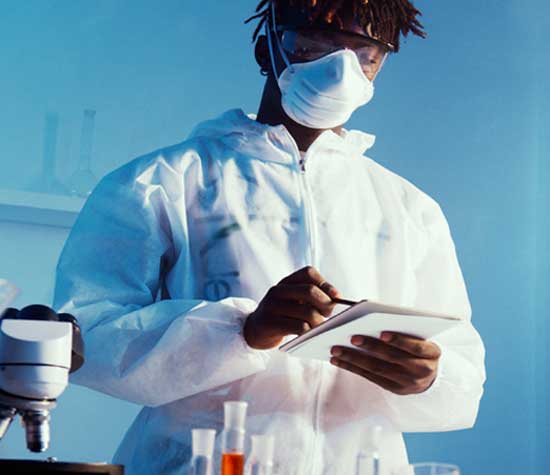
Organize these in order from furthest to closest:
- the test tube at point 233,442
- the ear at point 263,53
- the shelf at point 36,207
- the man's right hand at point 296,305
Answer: the shelf at point 36,207
the ear at point 263,53
the man's right hand at point 296,305
the test tube at point 233,442

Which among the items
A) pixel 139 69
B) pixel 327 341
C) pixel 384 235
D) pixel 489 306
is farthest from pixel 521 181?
pixel 327 341

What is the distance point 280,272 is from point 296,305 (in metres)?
0.28

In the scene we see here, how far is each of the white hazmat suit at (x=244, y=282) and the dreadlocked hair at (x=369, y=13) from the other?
211 mm

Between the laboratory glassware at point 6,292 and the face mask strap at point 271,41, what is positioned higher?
the face mask strap at point 271,41

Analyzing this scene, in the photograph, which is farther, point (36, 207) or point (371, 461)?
point (36, 207)

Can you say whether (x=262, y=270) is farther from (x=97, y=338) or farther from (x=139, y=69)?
(x=139, y=69)

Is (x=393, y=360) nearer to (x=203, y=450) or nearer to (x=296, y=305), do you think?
(x=296, y=305)

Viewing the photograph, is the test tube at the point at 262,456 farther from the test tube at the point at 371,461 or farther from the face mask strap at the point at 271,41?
the face mask strap at the point at 271,41

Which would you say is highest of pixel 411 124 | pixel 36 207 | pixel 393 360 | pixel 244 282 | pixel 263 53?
pixel 411 124

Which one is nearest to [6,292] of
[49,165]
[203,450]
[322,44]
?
[203,450]

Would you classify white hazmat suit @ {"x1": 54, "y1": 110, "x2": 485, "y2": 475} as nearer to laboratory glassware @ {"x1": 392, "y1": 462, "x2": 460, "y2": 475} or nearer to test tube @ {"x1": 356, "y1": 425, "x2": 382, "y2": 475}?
test tube @ {"x1": 356, "y1": 425, "x2": 382, "y2": 475}

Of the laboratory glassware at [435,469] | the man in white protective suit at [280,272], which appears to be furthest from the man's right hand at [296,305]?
the laboratory glassware at [435,469]

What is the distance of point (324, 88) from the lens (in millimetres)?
1749

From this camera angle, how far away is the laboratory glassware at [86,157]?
2723 millimetres
